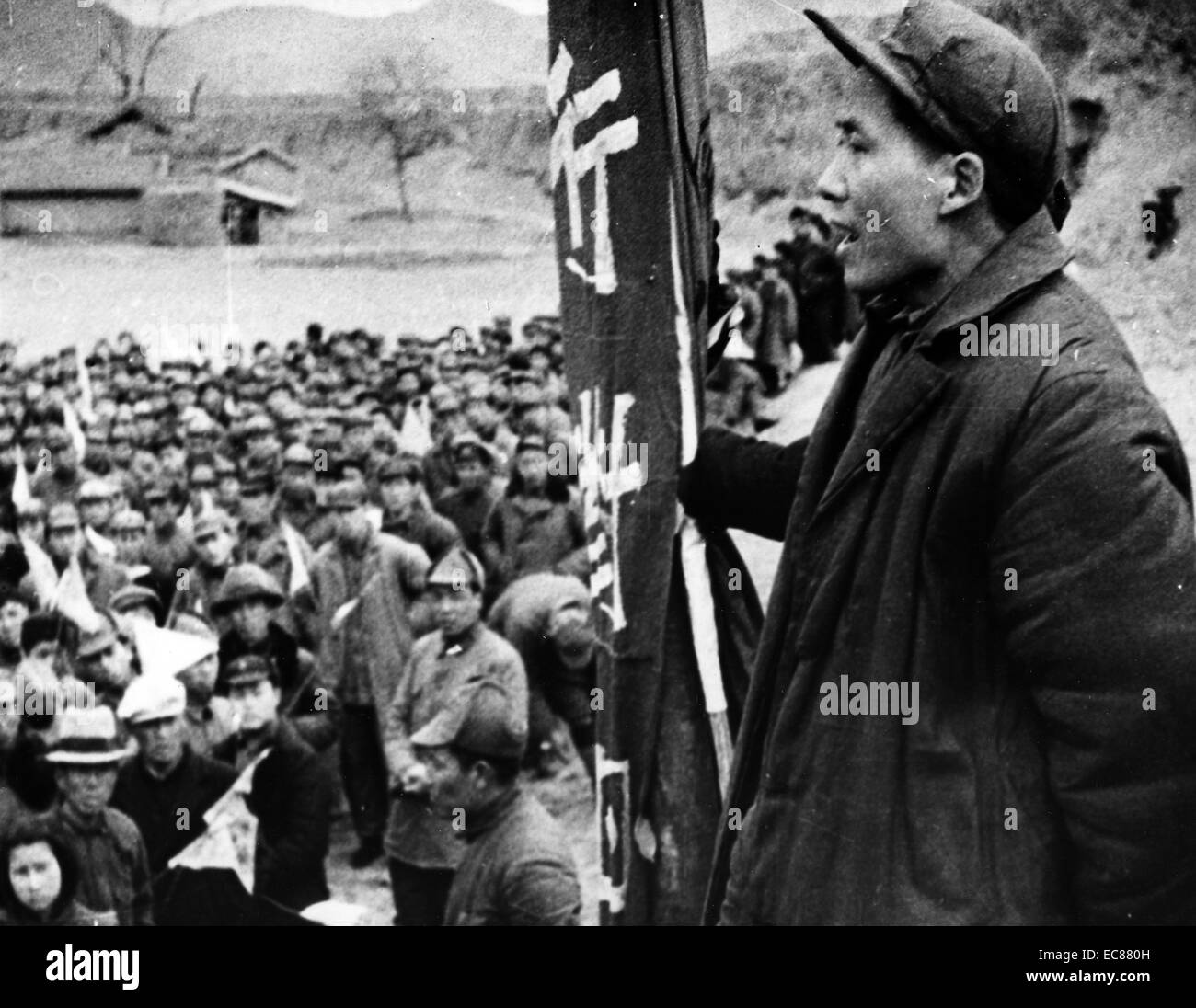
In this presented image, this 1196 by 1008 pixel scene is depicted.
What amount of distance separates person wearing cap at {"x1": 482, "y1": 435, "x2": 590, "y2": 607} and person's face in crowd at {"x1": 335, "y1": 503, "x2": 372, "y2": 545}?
1.09 feet

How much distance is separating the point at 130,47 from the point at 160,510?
1273mm

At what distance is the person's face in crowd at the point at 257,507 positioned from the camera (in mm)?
4656

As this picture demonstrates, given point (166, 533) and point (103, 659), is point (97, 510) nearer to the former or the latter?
point (166, 533)

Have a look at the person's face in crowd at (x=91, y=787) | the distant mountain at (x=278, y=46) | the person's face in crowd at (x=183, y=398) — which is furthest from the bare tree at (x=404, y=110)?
the person's face in crowd at (x=91, y=787)

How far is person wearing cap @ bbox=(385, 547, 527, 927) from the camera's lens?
4.52m

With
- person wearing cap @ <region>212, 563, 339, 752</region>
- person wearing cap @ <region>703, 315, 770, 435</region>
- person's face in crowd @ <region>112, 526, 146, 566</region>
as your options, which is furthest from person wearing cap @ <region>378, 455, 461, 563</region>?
person wearing cap @ <region>703, 315, 770, 435</region>

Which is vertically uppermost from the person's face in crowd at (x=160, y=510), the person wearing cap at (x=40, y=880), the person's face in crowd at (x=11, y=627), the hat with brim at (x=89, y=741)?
the person's face in crowd at (x=160, y=510)

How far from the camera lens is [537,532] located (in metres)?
4.54

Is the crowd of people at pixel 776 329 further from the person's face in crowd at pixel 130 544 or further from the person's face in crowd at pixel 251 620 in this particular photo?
the person's face in crowd at pixel 130 544

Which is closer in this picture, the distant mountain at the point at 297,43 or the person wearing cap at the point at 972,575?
the person wearing cap at the point at 972,575

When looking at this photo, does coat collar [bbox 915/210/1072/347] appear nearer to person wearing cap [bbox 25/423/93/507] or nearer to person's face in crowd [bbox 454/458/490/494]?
person's face in crowd [bbox 454/458/490/494]

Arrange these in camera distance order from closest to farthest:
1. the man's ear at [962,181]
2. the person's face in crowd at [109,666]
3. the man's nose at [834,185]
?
1. the man's ear at [962,181]
2. the man's nose at [834,185]
3. the person's face in crowd at [109,666]
